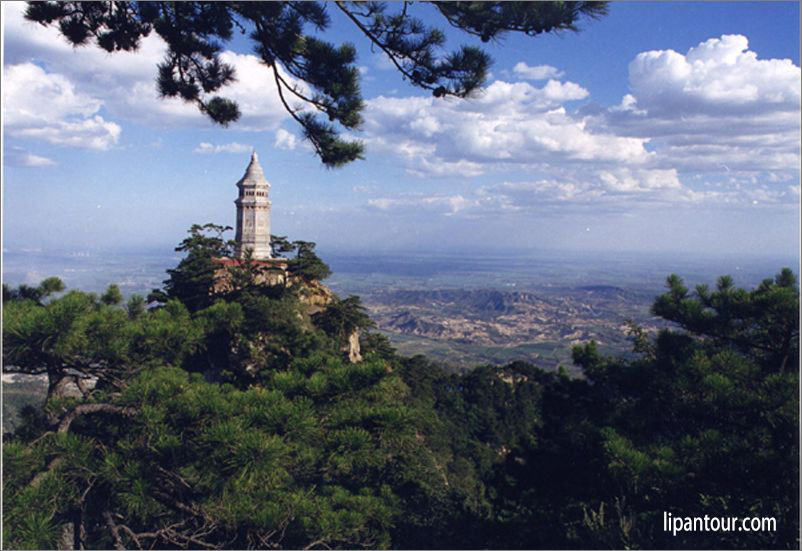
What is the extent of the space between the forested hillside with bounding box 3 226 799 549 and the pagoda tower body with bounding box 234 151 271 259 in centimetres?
608

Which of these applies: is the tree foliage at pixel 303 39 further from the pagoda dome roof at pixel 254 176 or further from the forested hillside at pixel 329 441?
the pagoda dome roof at pixel 254 176

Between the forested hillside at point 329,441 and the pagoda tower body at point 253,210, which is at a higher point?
the pagoda tower body at point 253,210

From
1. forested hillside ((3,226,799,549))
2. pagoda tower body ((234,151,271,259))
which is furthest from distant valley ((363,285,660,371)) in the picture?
forested hillside ((3,226,799,549))

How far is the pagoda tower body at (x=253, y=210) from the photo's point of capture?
435 inches

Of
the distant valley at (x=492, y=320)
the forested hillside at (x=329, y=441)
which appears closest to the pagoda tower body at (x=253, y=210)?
the forested hillside at (x=329, y=441)

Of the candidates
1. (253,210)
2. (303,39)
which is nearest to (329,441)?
(303,39)

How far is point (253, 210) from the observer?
11.1m

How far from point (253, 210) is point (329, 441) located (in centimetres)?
830

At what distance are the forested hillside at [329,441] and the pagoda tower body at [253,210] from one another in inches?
240

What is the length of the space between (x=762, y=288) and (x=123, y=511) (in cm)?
537

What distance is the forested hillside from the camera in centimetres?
331

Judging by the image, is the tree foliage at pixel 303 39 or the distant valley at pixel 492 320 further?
the distant valley at pixel 492 320

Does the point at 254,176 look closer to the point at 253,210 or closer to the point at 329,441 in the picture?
the point at 253,210

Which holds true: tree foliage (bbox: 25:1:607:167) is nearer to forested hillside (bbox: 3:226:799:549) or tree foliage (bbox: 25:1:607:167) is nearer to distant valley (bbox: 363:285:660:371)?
forested hillside (bbox: 3:226:799:549)
